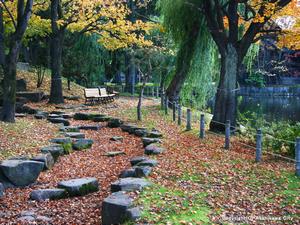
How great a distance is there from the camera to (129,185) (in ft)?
20.3

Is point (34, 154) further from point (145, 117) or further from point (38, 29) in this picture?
point (38, 29)

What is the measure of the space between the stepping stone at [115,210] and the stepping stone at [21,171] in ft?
8.79

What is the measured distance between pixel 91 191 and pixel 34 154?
2.26 meters

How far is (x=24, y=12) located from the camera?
1175 centimetres

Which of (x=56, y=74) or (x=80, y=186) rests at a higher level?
(x=56, y=74)

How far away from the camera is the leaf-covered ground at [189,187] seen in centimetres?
533

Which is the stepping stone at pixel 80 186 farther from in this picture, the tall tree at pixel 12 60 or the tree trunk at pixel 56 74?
the tree trunk at pixel 56 74

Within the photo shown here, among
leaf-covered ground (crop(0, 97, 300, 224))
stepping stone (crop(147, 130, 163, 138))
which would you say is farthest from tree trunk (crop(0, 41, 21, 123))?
stepping stone (crop(147, 130, 163, 138))

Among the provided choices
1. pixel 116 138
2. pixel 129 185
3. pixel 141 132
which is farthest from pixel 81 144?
pixel 129 185

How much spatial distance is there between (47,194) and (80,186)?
577mm

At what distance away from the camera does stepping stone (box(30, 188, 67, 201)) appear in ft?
21.8

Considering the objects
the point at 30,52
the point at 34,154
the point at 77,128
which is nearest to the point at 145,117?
the point at 77,128

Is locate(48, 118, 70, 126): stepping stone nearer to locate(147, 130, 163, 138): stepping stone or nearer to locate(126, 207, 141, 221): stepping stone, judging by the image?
locate(147, 130, 163, 138): stepping stone

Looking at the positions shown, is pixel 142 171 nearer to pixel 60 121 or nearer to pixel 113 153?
pixel 113 153
